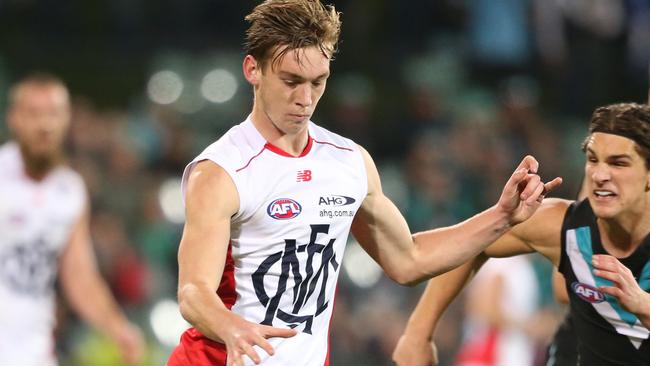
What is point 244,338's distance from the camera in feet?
11.9

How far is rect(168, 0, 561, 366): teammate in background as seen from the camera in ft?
13.3

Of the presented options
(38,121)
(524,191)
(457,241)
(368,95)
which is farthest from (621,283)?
(368,95)

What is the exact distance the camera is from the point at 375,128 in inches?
475

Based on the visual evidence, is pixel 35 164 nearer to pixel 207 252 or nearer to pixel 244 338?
pixel 207 252

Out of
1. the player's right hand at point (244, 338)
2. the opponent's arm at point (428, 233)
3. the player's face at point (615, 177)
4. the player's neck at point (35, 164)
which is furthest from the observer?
the player's neck at point (35, 164)

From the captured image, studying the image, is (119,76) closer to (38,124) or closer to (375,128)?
(375,128)

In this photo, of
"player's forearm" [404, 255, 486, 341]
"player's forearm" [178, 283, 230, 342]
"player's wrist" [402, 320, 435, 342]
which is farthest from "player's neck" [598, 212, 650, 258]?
"player's forearm" [178, 283, 230, 342]

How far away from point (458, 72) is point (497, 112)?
910 mm

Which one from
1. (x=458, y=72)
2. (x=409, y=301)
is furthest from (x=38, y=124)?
(x=458, y=72)

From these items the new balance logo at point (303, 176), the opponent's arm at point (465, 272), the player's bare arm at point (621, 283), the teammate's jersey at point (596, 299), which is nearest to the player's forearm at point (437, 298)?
the opponent's arm at point (465, 272)

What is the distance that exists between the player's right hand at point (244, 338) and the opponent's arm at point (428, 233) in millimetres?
981

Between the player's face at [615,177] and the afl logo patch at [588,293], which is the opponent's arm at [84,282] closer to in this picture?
the afl logo patch at [588,293]

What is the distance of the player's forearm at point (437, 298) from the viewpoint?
5098mm

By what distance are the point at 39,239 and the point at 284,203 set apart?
279 cm
